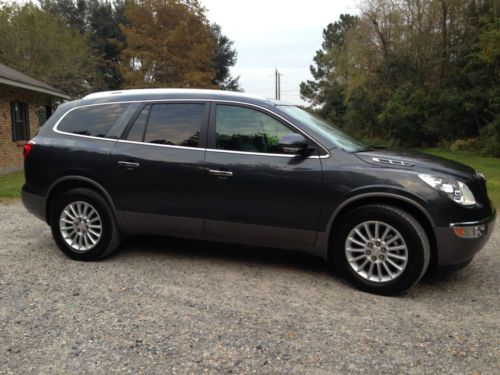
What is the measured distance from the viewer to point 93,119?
498 centimetres

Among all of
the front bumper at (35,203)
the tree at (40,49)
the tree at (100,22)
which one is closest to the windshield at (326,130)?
the front bumper at (35,203)

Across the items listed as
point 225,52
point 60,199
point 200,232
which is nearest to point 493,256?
point 200,232

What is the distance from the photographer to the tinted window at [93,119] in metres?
4.89

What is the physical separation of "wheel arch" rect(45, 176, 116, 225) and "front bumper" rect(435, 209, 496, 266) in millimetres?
3263

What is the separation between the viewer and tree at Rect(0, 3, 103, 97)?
88.1 feet

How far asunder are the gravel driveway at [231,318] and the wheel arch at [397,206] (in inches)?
21.3

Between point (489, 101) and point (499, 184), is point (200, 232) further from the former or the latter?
point (489, 101)

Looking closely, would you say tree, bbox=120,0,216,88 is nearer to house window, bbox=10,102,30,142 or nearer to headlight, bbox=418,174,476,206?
house window, bbox=10,102,30,142

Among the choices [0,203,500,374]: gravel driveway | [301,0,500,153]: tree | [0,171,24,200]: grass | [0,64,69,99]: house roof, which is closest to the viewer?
[0,203,500,374]: gravel driveway

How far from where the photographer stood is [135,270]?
15.1 ft

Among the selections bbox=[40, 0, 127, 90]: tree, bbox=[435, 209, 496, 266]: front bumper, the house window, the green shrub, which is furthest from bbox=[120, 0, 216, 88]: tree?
bbox=[435, 209, 496, 266]: front bumper

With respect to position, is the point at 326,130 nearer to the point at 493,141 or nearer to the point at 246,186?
the point at 246,186

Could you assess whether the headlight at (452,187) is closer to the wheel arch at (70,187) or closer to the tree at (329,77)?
the wheel arch at (70,187)

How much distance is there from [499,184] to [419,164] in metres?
9.15
